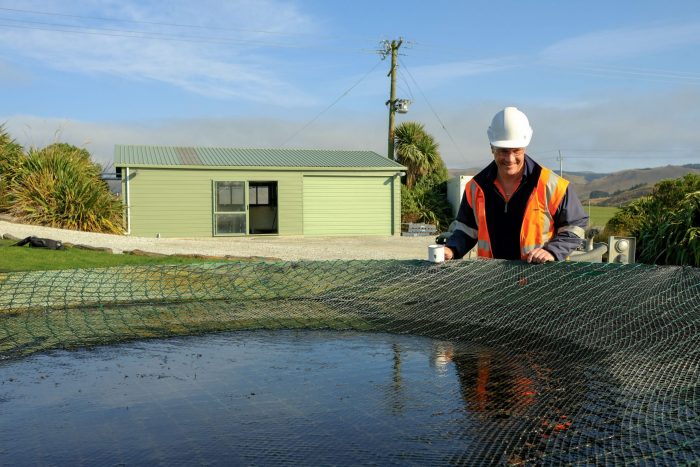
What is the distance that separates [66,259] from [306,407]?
7.44 metres

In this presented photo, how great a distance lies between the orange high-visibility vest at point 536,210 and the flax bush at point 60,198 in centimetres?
Answer: 1407

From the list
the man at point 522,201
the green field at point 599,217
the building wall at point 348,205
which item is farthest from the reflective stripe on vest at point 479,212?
the building wall at point 348,205

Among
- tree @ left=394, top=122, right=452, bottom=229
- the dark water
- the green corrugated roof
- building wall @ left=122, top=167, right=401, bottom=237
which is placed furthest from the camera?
tree @ left=394, top=122, right=452, bottom=229

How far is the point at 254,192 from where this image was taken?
20625 mm

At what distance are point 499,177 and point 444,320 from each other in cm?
144

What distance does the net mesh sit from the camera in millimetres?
2609

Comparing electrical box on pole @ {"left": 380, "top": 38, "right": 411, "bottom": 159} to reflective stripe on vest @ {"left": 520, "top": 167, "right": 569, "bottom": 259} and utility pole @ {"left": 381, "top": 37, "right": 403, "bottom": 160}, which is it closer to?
utility pole @ {"left": 381, "top": 37, "right": 403, "bottom": 160}

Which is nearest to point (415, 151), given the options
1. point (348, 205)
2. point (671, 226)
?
point (348, 205)

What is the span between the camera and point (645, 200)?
11.7 metres

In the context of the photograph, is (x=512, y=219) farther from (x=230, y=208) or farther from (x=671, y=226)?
(x=230, y=208)

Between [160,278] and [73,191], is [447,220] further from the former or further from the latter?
[160,278]

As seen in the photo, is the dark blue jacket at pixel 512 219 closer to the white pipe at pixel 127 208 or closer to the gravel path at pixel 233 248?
the gravel path at pixel 233 248

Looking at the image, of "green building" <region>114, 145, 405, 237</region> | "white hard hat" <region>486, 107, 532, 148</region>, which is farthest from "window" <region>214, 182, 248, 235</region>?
"white hard hat" <region>486, 107, 532, 148</region>

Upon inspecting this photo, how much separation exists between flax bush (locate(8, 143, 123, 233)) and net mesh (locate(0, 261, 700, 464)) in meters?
11.0
